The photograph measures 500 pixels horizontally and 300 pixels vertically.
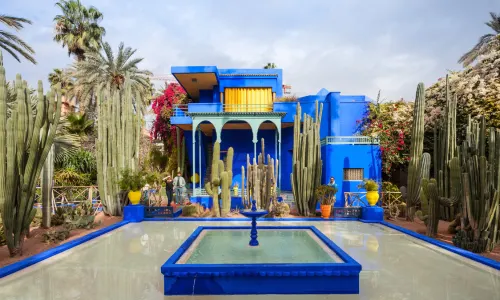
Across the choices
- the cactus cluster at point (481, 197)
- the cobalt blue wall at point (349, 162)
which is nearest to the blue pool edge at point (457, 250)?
the cactus cluster at point (481, 197)

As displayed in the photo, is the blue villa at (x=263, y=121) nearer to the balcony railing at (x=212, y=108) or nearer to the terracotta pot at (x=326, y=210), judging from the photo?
the balcony railing at (x=212, y=108)

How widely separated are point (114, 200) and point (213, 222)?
379cm

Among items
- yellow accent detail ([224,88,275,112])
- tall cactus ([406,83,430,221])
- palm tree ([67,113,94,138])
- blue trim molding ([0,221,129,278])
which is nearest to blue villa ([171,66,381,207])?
yellow accent detail ([224,88,275,112])

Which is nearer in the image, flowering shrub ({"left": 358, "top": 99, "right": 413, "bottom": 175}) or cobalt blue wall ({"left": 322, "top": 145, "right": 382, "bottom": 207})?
cobalt blue wall ({"left": 322, "top": 145, "right": 382, "bottom": 207})

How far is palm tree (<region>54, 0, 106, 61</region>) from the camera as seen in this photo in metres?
25.2

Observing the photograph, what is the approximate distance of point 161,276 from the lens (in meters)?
5.08

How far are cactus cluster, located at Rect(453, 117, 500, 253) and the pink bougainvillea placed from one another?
15.7m

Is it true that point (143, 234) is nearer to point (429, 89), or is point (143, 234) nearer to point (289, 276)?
point (289, 276)

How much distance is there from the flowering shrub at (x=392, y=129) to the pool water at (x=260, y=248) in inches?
329

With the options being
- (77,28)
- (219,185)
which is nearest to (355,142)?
(219,185)

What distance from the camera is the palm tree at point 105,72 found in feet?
70.4

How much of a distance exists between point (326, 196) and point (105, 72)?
18320mm

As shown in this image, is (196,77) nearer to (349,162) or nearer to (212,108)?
(212,108)

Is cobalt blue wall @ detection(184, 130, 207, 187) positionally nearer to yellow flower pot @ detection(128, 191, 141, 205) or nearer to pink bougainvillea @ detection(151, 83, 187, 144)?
pink bougainvillea @ detection(151, 83, 187, 144)
